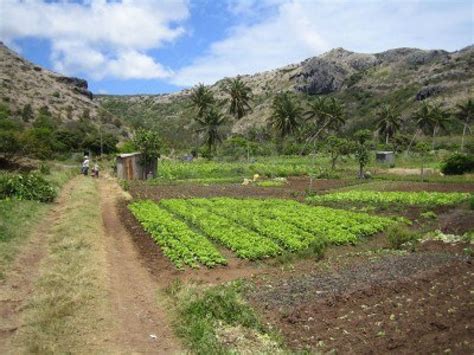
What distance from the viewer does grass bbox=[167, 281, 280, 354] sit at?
8977 mm

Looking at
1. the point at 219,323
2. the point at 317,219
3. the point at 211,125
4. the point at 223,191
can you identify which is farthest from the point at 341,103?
the point at 219,323

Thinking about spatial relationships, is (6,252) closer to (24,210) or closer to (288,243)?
(24,210)

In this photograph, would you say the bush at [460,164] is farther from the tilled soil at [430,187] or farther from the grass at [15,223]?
the grass at [15,223]

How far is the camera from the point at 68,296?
1137cm

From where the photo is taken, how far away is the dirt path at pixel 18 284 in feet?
32.5

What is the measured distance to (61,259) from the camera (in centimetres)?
1456

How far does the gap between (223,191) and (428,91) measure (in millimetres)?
103089

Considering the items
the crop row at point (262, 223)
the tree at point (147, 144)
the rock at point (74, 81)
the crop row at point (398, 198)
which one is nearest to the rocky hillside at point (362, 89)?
the rock at point (74, 81)

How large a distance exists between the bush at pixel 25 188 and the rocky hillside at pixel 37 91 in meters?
59.9

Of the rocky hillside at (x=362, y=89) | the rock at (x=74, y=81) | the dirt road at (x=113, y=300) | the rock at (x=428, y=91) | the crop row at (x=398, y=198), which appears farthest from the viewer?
the rocky hillside at (x=362, y=89)

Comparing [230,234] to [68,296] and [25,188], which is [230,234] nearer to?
[68,296]

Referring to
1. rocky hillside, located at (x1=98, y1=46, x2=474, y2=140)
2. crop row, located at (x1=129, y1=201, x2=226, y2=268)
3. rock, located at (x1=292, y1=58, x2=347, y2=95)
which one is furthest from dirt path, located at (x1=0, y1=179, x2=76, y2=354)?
rock, located at (x1=292, y1=58, x2=347, y2=95)

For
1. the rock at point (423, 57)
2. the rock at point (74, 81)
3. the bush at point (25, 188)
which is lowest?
the bush at point (25, 188)

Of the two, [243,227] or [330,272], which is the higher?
[243,227]
